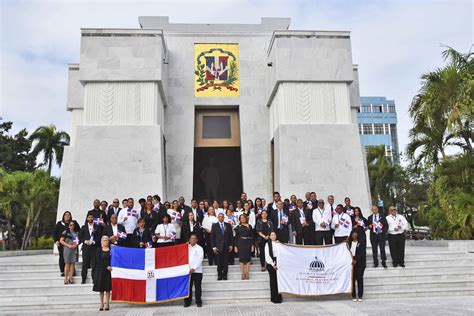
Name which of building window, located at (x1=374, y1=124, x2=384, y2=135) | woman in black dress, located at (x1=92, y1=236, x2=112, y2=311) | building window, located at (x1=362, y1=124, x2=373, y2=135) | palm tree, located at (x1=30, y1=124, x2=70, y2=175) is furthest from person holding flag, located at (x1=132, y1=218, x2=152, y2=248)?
building window, located at (x1=374, y1=124, x2=384, y2=135)

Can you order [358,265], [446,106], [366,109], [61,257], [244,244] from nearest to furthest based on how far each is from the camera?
[358,265], [244,244], [61,257], [446,106], [366,109]

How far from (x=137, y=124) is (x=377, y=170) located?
20.3 metres

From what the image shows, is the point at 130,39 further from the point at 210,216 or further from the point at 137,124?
the point at 210,216

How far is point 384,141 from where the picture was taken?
251ft

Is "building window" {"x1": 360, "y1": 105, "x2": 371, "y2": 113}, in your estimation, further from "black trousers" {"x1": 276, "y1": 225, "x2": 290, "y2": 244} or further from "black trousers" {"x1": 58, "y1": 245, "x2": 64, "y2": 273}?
"black trousers" {"x1": 58, "y1": 245, "x2": 64, "y2": 273}

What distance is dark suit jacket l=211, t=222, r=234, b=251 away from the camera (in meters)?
9.99

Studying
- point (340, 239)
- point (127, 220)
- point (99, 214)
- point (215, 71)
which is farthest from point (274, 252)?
point (215, 71)

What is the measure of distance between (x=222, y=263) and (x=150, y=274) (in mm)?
1814

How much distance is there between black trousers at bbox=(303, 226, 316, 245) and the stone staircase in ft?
4.90

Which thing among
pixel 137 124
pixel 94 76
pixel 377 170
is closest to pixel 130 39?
pixel 94 76

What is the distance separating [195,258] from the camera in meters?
8.98

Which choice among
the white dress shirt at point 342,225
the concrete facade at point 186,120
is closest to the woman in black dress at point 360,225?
the white dress shirt at point 342,225

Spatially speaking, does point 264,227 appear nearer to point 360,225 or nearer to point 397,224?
point 360,225

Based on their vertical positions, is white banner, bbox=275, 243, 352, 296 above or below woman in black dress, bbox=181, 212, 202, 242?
below
